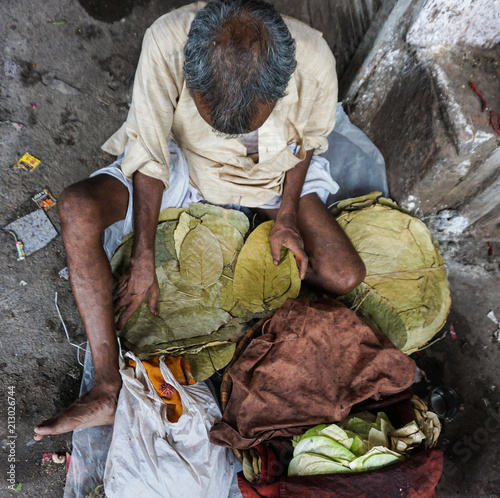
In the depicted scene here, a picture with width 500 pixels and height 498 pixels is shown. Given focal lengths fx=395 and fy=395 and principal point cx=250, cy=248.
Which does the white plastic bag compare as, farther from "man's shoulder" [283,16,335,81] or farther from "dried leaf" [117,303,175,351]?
"man's shoulder" [283,16,335,81]

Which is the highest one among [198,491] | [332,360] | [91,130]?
[91,130]

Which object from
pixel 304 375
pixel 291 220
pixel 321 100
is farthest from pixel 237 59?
pixel 304 375

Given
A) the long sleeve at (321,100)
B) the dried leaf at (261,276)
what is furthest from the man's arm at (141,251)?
the long sleeve at (321,100)

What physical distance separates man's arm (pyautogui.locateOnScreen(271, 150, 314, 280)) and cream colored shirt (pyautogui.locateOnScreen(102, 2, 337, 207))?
2.1 inches

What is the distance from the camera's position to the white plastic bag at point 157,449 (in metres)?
1.46

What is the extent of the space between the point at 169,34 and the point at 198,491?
5.38 feet

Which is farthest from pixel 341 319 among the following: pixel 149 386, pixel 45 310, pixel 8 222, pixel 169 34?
pixel 8 222

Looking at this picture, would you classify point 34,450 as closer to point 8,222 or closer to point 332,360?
point 8,222

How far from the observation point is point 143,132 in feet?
4.56

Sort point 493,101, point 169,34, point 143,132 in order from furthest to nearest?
point 493,101, point 143,132, point 169,34

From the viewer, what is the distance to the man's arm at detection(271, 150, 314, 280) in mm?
1731

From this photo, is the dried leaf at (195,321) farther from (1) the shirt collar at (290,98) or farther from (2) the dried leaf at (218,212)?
(1) the shirt collar at (290,98)

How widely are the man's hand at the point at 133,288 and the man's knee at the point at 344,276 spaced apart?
2.49 feet

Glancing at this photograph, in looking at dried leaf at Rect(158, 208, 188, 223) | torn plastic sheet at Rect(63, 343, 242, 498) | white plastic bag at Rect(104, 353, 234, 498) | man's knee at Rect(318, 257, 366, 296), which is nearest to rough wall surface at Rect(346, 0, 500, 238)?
man's knee at Rect(318, 257, 366, 296)
